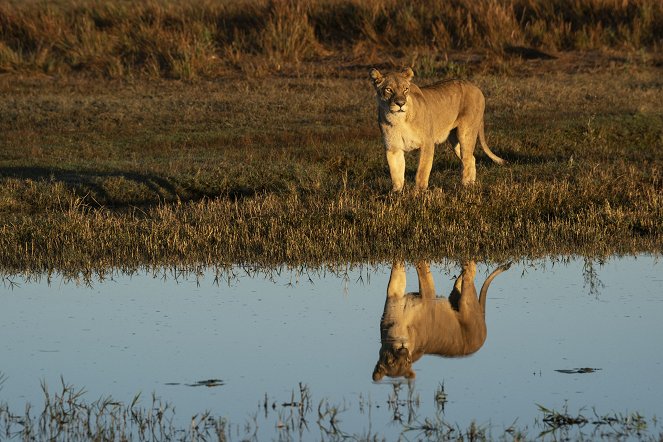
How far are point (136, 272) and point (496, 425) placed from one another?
15.3 feet

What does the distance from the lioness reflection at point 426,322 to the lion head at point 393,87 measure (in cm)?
237

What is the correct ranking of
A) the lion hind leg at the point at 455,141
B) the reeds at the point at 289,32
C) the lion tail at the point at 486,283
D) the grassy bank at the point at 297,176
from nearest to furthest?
1. the lion tail at the point at 486,283
2. the grassy bank at the point at 297,176
3. the lion hind leg at the point at 455,141
4. the reeds at the point at 289,32

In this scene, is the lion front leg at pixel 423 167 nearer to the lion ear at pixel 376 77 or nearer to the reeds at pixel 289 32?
the lion ear at pixel 376 77

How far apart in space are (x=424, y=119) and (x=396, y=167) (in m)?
0.54

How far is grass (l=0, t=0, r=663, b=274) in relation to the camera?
11.0 metres

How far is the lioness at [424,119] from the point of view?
12031 millimetres

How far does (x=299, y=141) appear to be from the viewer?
16.6 m

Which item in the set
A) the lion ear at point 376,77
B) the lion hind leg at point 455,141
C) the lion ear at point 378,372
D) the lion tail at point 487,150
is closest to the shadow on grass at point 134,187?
the lion ear at point 376,77

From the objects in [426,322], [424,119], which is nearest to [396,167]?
[424,119]

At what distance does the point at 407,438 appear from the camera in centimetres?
602

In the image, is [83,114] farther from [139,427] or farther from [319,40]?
[139,427]

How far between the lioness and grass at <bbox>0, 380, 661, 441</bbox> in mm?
5923

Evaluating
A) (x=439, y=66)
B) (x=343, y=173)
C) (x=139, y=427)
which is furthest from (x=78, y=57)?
(x=139, y=427)

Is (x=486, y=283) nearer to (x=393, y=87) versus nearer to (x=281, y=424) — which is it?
(x=393, y=87)
